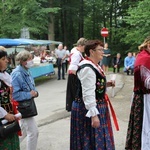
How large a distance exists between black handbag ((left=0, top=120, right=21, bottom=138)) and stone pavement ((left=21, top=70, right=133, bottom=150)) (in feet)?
4.99

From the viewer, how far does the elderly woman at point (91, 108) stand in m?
3.09

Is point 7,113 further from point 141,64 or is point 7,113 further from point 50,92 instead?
point 50,92

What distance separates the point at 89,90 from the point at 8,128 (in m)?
0.92

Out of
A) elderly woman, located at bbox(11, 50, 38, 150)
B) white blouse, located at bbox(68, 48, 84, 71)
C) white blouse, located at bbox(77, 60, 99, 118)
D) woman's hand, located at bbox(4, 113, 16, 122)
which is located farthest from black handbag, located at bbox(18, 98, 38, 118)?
white blouse, located at bbox(68, 48, 84, 71)

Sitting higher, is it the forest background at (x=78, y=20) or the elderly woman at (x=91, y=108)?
the forest background at (x=78, y=20)

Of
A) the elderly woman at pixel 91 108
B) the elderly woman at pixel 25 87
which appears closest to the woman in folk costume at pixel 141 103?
the elderly woman at pixel 91 108

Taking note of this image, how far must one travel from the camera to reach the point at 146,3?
533 inches

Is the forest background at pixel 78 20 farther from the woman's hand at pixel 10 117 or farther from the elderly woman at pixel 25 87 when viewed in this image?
the woman's hand at pixel 10 117

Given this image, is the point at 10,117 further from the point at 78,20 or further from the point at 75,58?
the point at 78,20

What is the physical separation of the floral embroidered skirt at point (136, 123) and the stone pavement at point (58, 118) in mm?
493

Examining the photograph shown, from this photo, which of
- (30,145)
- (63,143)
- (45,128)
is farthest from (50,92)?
(30,145)

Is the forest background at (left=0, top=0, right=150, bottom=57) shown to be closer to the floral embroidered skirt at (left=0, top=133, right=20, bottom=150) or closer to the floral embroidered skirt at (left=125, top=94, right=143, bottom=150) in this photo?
the floral embroidered skirt at (left=125, top=94, right=143, bottom=150)

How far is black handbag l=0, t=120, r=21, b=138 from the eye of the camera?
288cm

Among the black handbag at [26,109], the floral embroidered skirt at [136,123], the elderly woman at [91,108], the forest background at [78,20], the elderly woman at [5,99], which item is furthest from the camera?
the forest background at [78,20]
